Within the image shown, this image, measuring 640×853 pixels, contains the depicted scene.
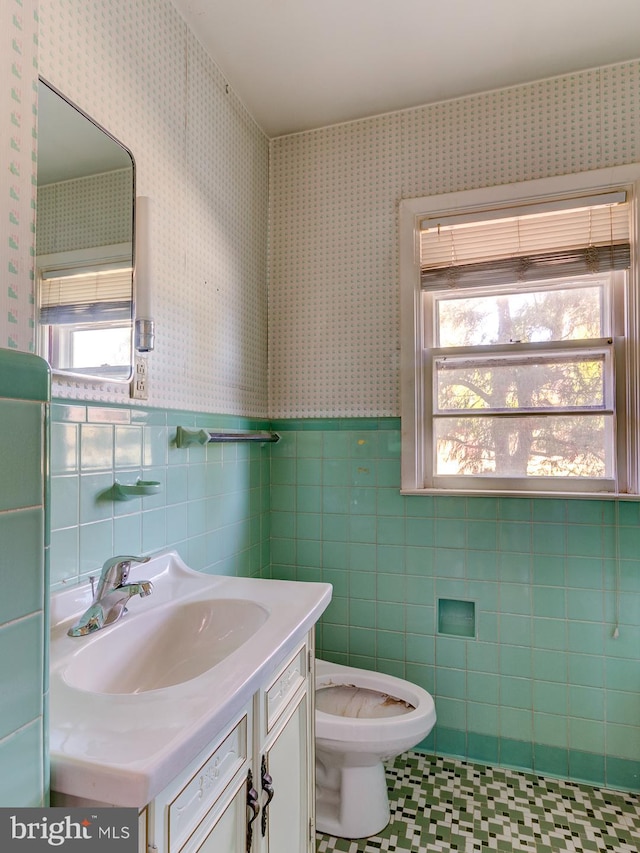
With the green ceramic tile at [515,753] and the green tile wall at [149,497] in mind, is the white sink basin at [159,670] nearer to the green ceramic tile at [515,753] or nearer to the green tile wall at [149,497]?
the green tile wall at [149,497]

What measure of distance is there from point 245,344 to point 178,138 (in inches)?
29.7

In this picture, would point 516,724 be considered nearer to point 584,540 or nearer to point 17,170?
point 584,540

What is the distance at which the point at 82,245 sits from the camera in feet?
3.77

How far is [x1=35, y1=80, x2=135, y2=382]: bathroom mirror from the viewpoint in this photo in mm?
1053

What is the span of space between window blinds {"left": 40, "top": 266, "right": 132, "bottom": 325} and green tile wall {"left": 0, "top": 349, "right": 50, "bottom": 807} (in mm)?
597

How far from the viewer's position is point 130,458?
4.23 feet

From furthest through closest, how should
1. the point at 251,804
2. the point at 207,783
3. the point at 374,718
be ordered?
the point at 374,718 → the point at 251,804 → the point at 207,783

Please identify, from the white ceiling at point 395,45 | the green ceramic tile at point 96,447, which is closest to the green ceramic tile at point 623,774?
the green ceramic tile at point 96,447

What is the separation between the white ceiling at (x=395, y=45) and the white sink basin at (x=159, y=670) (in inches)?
68.4

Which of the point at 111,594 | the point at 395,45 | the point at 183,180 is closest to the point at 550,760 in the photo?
the point at 111,594

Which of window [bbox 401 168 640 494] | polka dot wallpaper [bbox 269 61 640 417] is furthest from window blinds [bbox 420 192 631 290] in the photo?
polka dot wallpaper [bbox 269 61 640 417]

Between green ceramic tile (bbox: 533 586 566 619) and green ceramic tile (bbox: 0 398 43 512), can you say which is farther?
green ceramic tile (bbox: 533 586 566 619)

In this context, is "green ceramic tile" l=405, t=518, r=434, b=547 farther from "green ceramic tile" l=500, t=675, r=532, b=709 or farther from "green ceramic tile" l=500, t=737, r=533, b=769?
"green ceramic tile" l=500, t=737, r=533, b=769

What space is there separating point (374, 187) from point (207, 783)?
6.87ft
